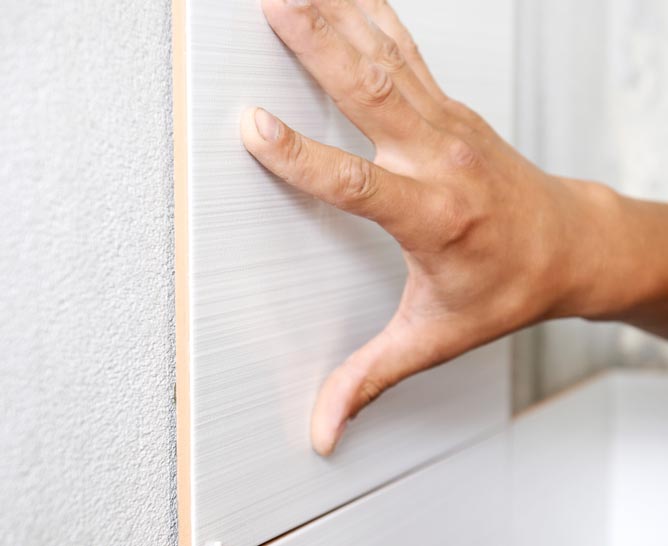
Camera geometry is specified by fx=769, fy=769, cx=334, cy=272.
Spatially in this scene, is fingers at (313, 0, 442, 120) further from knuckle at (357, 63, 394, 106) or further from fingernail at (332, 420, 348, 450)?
fingernail at (332, 420, 348, 450)

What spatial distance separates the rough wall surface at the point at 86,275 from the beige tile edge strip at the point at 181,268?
0.05 ft

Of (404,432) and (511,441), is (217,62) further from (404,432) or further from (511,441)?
(511,441)

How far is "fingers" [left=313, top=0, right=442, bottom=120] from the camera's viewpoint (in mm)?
512

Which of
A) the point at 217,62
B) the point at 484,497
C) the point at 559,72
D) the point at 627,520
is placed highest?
the point at 217,62

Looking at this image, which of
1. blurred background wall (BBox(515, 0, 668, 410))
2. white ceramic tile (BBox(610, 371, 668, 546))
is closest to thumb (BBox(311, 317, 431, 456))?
blurred background wall (BBox(515, 0, 668, 410))

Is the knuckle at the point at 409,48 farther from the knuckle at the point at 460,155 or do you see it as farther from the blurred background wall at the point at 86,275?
the blurred background wall at the point at 86,275

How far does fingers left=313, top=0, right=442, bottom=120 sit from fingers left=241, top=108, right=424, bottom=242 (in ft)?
0.27

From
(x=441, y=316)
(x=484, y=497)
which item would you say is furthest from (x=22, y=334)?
(x=484, y=497)

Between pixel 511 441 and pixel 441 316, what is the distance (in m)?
0.37

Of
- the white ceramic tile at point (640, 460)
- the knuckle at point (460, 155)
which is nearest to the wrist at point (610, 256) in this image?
the knuckle at point (460, 155)

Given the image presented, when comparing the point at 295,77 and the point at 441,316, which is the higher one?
the point at 295,77

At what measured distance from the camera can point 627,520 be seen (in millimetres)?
1177

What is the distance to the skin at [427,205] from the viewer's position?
1.61 feet

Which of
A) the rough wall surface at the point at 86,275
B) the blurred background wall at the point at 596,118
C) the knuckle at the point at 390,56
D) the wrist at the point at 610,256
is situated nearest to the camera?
the rough wall surface at the point at 86,275
